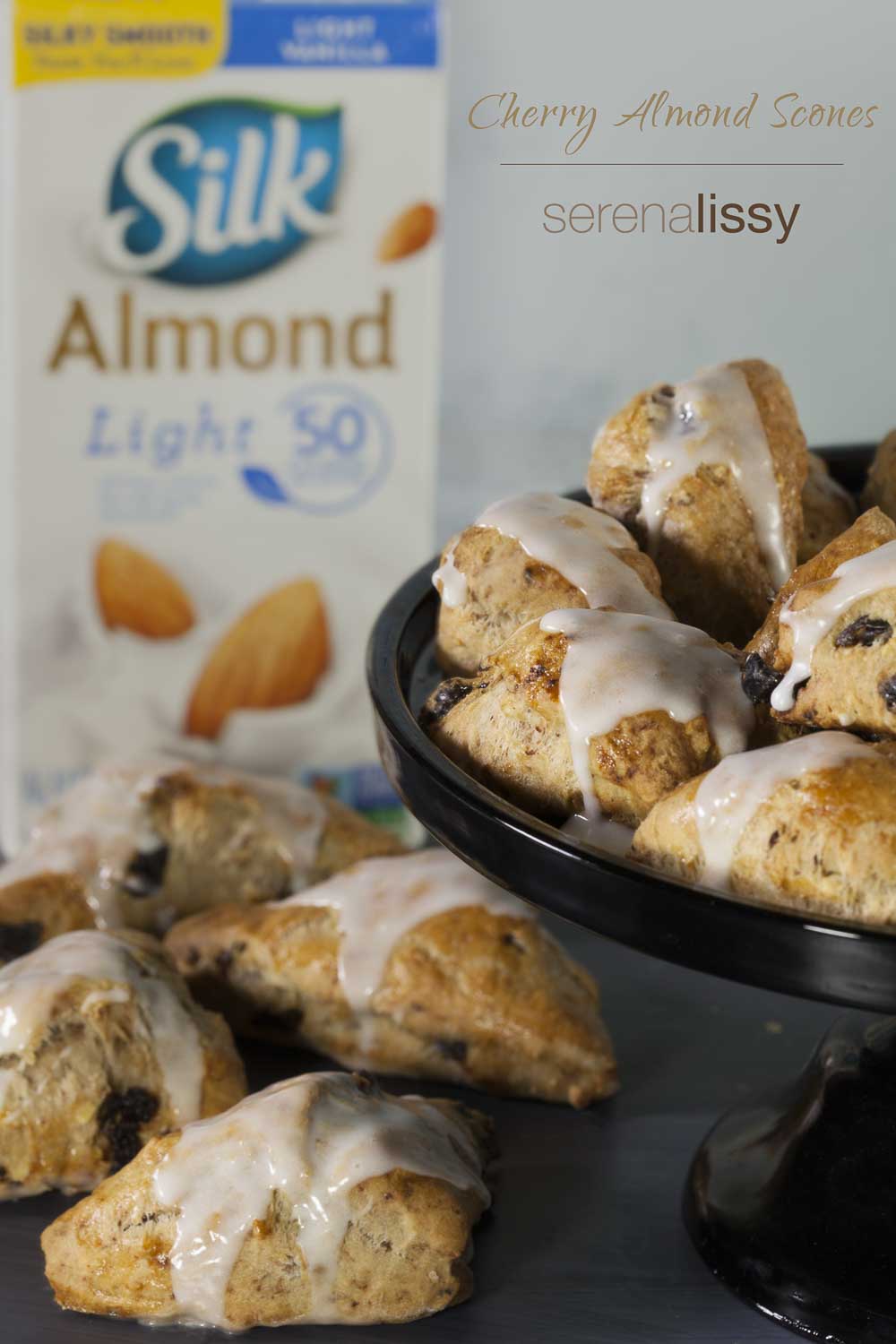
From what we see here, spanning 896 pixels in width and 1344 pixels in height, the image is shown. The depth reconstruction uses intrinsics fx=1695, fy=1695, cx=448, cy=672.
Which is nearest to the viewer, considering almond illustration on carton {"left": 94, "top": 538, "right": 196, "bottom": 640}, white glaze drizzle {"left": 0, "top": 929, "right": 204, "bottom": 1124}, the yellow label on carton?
white glaze drizzle {"left": 0, "top": 929, "right": 204, "bottom": 1124}

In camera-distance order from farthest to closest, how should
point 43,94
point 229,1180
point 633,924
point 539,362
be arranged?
point 539,362, point 43,94, point 229,1180, point 633,924

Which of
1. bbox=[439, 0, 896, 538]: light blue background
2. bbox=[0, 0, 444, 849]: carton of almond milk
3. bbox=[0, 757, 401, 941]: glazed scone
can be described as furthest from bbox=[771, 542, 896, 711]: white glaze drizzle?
bbox=[0, 0, 444, 849]: carton of almond milk

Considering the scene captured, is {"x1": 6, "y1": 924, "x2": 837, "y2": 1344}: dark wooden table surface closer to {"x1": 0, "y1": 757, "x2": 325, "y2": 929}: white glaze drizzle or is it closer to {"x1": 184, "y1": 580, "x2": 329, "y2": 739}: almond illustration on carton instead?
{"x1": 0, "y1": 757, "x2": 325, "y2": 929}: white glaze drizzle

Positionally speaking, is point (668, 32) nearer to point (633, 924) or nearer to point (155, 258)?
point (633, 924)

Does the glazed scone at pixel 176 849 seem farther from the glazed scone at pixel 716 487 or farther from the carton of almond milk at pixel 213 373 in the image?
the carton of almond milk at pixel 213 373

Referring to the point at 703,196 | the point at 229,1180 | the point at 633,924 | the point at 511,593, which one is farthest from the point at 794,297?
the point at 229,1180

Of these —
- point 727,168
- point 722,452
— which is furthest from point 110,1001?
point 727,168

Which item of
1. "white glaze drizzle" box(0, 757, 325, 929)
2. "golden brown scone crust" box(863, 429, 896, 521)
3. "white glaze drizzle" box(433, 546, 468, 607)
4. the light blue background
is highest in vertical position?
the light blue background
